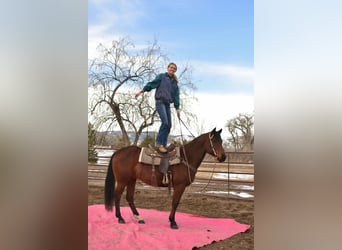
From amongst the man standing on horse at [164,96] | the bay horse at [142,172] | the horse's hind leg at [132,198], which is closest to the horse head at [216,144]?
the bay horse at [142,172]

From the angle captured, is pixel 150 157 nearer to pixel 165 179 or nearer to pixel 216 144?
pixel 165 179

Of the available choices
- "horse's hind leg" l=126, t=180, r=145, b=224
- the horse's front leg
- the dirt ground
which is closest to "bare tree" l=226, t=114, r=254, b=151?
the dirt ground

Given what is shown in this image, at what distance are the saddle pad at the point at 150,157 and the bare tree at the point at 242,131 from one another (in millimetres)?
267

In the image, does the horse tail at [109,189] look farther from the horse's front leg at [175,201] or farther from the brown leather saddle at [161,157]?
the horse's front leg at [175,201]

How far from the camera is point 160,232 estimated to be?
1.23 metres

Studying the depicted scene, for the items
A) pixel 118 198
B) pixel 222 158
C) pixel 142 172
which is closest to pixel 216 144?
pixel 222 158

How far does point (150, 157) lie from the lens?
130 cm

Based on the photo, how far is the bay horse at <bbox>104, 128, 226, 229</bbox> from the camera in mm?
1235

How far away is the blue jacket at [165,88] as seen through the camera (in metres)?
1.21
